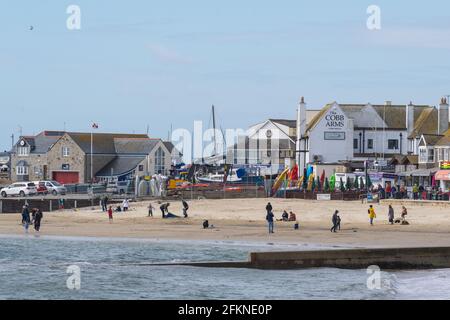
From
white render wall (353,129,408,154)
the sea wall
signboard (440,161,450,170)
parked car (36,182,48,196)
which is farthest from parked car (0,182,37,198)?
the sea wall

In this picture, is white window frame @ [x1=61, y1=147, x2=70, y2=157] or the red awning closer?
the red awning

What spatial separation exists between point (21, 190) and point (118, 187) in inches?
321

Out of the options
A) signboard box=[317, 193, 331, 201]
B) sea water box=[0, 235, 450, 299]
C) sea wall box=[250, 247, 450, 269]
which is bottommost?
sea water box=[0, 235, 450, 299]

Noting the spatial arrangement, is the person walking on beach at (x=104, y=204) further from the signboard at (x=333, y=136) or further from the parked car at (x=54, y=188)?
the signboard at (x=333, y=136)

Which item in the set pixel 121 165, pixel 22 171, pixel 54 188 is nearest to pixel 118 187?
pixel 54 188

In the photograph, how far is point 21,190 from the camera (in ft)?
319

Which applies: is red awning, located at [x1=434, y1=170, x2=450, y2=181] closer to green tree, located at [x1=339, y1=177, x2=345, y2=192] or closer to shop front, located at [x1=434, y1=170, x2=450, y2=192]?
shop front, located at [x1=434, y1=170, x2=450, y2=192]

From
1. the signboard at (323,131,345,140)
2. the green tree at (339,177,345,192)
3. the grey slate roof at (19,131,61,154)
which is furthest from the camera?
the grey slate roof at (19,131,61,154)

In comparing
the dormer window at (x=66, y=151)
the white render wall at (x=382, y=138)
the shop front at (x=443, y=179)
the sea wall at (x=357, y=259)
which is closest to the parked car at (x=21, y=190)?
the dormer window at (x=66, y=151)

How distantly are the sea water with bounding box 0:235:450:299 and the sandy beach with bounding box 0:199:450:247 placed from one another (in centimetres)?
576

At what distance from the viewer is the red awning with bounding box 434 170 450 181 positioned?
81562 millimetres

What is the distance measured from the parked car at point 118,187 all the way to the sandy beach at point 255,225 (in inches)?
576

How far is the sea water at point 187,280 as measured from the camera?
40.2m
